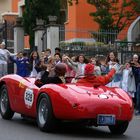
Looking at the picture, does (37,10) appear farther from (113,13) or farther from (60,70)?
(60,70)

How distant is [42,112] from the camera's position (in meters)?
12.5

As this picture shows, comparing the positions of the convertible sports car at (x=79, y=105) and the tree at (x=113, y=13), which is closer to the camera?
the convertible sports car at (x=79, y=105)

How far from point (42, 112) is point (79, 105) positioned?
1.11 m

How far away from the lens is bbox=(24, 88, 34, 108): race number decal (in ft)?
42.8

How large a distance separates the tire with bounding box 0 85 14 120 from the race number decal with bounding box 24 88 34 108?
1.12 m

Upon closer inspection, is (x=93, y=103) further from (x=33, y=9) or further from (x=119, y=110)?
(x=33, y=9)

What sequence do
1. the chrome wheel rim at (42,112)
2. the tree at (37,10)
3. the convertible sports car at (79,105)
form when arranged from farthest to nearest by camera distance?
the tree at (37,10) < the chrome wheel rim at (42,112) < the convertible sports car at (79,105)

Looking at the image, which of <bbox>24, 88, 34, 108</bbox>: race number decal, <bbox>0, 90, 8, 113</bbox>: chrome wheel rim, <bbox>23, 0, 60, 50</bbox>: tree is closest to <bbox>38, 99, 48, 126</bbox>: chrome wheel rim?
<bbox>24, 88, 34, 108</bbox>: race number decal

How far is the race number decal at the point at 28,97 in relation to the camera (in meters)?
13.0

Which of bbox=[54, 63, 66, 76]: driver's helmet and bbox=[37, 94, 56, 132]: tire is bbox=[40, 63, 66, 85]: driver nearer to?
bbox=[54, 63, 66, 76]: driver's helmet

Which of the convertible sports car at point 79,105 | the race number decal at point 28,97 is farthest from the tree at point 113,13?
the convertible sports car at point 79,105

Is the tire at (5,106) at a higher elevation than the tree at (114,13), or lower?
lower

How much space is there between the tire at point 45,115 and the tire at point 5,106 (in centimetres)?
184

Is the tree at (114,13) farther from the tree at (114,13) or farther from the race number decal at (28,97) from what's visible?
the race number decal at (28,97)
